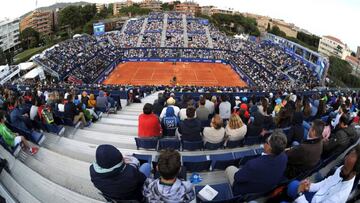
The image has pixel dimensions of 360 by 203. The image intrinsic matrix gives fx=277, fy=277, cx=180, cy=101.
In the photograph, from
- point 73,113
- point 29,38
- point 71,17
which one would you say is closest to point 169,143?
point 73,113

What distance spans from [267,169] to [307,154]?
1.10 meters

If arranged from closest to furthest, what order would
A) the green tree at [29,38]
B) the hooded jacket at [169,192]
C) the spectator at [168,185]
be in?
the spectator at [168,185], the hooded jacket at [169,192], the green tree at [29,38]

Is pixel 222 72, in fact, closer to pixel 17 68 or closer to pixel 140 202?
pixel 17 68

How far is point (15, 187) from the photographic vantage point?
17.4 feet

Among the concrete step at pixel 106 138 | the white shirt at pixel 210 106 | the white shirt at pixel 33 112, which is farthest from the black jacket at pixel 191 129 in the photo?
the white shirt at pixel 33 112

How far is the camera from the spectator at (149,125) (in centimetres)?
683

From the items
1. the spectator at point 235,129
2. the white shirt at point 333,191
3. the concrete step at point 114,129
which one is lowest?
the concrete step at point 114,129

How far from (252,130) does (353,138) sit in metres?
2.29

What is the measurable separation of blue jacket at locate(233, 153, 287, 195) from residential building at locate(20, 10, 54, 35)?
96.6 m

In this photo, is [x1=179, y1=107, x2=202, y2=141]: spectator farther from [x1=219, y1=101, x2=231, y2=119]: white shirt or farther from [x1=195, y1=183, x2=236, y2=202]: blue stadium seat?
[x1=219, y1=101, x2=231, y2=119]: white shirt

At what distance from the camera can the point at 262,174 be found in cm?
400

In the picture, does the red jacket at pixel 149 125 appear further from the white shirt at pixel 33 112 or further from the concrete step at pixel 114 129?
the white shirt at pixel 33 112

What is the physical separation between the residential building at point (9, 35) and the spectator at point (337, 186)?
240 feet

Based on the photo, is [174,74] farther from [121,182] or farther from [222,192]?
[121,182]
